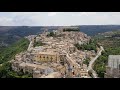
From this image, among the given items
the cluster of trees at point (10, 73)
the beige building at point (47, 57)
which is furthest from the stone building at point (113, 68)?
the cluster of trees at point (10, 73)

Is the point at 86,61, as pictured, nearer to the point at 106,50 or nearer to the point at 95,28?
the point at 106,50

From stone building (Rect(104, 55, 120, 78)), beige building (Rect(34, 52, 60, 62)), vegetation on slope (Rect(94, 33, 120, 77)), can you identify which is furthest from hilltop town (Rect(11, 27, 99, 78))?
stone building (Rect(104, 55, 120, 78))

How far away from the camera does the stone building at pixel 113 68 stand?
315cm

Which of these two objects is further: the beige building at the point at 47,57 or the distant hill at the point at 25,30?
the distant hill at the point at 25,30

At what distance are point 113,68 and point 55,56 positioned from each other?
2.34 feet

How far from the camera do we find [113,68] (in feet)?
10.4

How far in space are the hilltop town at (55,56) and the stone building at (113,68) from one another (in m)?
0.24

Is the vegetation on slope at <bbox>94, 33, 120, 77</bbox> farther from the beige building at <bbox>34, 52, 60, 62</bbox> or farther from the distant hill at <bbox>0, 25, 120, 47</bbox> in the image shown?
the beige building at <bbox>34, 52, 60, 62</bbox>

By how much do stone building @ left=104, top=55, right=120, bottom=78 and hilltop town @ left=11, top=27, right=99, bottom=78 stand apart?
244mm

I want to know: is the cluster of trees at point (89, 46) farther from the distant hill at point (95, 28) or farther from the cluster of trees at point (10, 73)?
the cluster of trees at point (10, 73)

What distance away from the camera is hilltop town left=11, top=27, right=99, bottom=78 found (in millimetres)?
3197
